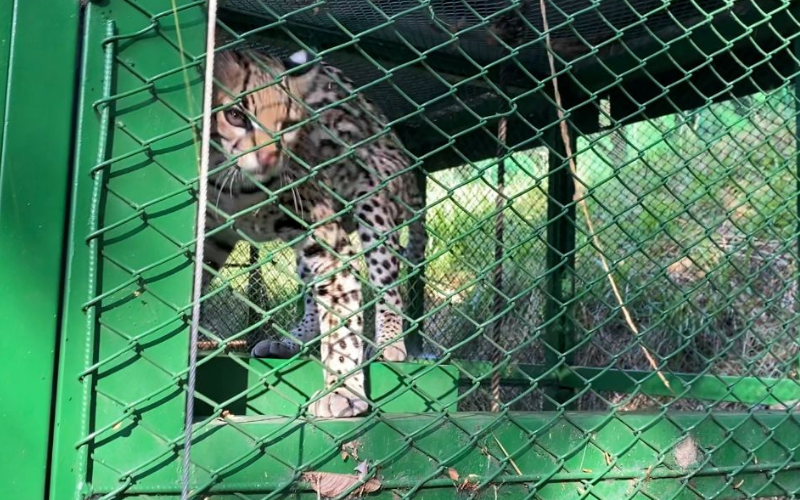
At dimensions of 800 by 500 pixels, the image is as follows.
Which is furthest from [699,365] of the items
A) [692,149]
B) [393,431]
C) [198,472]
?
[198,472]

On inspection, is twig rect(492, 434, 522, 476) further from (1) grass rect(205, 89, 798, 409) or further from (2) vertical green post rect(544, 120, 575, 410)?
(1) grass rect(205, 89, 798, 409)

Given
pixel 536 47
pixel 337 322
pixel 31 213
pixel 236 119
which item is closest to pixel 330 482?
pixel 31 213

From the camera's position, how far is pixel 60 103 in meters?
1.42

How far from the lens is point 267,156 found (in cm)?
264

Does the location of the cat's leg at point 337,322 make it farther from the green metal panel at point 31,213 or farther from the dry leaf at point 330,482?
the green metal panel at point 31,213

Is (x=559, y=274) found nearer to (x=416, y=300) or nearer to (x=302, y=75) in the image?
(x=416, y=300)

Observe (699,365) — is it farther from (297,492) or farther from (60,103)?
(60,103)

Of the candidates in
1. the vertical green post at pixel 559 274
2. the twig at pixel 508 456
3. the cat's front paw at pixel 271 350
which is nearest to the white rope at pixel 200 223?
the twig at pixel 508 456

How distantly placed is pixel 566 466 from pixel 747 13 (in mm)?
2601

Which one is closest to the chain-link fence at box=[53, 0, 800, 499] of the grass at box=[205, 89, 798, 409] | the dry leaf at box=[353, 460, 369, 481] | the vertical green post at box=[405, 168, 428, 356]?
the dry leaf at box=[353, 460, 369, 481]

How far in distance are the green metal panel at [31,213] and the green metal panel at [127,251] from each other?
3 centimetres

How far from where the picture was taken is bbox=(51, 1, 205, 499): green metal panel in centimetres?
141

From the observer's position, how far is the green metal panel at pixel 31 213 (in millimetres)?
1377

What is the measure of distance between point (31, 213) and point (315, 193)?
1757 mm
